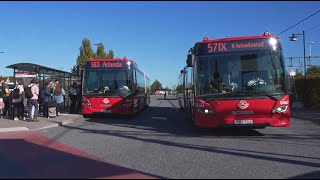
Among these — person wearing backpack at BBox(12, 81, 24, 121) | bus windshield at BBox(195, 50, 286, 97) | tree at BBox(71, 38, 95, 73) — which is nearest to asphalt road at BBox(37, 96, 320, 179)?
bus windshield at BBox(195, 50, 286, 97)

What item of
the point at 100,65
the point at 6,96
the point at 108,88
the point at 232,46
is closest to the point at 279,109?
the point at 232,46

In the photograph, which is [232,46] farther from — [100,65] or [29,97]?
[100,65]

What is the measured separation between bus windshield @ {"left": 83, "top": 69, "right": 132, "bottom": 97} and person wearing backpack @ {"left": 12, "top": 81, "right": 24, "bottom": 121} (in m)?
3.19

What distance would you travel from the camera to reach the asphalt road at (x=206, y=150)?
28.3 ft

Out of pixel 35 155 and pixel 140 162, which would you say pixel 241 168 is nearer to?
pixel 140 162

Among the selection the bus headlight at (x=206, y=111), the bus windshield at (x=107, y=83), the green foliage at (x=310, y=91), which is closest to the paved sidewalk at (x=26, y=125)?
the bus windshield at (x=107, y=83)

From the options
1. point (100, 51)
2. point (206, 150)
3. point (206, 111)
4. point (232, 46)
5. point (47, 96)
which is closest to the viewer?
point (206, 150)

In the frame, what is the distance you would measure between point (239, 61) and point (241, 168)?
6.07 metres

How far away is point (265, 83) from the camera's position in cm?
1400

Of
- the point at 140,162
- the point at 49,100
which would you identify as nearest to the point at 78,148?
the point at 140,162

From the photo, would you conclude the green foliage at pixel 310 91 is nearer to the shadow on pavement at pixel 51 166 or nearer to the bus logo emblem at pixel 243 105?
the bus logo emblem at pixel 243 105

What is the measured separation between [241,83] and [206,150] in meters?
3.52

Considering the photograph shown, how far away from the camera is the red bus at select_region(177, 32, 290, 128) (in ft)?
45.5

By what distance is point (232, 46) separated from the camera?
1446 cm
